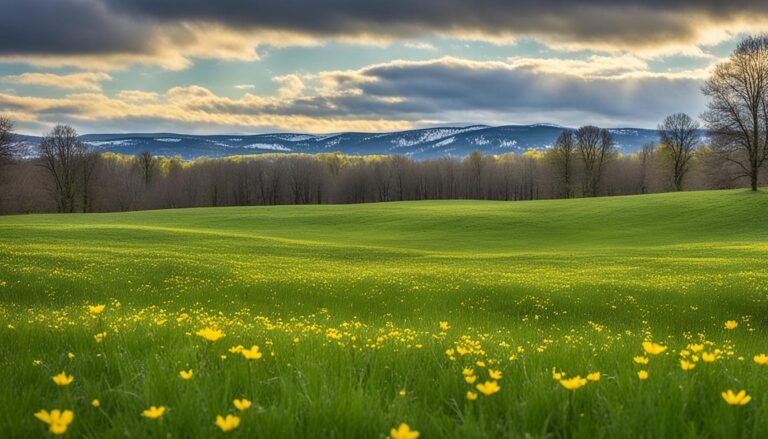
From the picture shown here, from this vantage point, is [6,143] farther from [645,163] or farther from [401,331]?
[645,163]

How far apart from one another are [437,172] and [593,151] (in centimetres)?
5030

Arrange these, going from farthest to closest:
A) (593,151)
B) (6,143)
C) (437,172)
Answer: (437,172), (593,151), (6,143)

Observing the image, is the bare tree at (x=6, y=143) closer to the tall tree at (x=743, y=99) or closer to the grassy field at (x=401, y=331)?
the grassy field at (x=401, y=331)

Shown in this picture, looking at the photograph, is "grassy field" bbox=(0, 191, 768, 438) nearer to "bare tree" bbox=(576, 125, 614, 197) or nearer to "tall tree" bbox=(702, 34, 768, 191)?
"tall tree" bbox=(702, 34, 768, 191)

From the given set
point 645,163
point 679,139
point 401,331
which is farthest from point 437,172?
point 401,331

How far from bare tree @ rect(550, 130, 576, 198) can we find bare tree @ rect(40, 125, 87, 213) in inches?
3742

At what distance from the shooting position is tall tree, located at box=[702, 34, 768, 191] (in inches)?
2114

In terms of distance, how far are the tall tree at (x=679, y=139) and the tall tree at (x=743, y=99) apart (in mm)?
37667

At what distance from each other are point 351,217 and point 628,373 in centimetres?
6066

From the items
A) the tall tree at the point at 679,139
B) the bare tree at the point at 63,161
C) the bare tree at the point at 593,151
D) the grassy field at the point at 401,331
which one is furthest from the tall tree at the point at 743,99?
the bare tree at the point at 63,161

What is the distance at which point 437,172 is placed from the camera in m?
145

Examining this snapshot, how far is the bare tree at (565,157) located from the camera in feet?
341

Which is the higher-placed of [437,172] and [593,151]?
[593,151]

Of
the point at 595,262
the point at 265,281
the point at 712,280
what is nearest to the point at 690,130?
the point at 595,262
